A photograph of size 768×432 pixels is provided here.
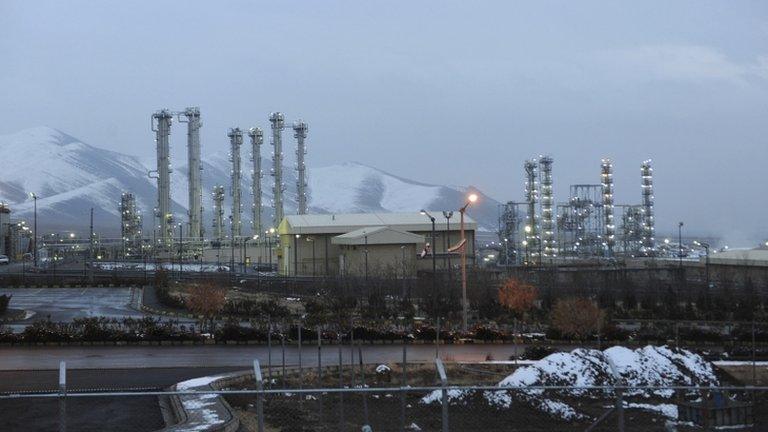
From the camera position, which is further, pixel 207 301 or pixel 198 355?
pixel 207 301

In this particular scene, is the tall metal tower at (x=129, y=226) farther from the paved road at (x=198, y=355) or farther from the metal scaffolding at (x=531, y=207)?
the paved road at (x=198, y=355)

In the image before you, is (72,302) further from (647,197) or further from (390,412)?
(647,197)

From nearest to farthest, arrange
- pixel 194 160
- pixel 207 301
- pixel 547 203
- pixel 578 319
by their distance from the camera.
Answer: pixel 578 319 → pixel 207 301 → pixel 547 203 → pixel 194 160

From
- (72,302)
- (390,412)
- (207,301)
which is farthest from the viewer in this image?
(72,302)

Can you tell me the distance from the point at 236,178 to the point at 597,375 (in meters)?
66.8

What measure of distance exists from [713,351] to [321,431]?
17368 mm

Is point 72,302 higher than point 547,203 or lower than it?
lower

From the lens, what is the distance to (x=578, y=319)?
28750mm

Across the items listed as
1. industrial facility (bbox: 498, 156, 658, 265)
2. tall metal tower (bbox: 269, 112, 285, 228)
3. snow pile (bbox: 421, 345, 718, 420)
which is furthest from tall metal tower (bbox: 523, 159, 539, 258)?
snow pile (bbox: 421, 345, 718, 420)

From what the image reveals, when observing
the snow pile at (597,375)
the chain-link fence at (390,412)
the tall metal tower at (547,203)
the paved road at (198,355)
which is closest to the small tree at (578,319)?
the paved road at (198,355)

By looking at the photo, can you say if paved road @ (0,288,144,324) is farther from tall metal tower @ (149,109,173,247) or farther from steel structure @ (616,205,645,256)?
steel structure @ (616,205,645,256)

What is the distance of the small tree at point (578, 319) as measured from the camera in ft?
94.4

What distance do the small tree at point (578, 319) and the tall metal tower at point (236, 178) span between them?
5167cm

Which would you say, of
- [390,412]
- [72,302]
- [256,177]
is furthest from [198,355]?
[256,177]
